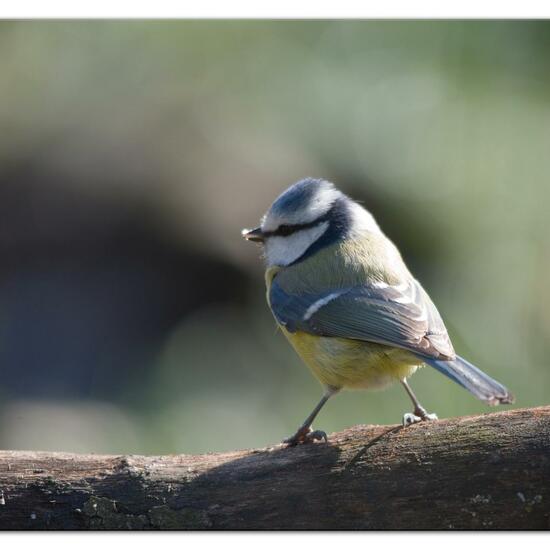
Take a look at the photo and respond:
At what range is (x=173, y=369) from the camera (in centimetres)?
321

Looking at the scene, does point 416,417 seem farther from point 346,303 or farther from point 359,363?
point 346,303

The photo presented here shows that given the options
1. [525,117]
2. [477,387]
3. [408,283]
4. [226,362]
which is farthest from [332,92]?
[477,387]

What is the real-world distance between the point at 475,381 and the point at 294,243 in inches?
25.8

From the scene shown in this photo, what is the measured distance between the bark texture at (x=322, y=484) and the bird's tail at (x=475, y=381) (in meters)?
0.07

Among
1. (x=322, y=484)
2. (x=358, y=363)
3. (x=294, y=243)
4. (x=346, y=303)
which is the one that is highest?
(x=294, y=243)

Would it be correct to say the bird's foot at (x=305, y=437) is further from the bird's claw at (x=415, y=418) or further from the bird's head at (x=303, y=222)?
the bird's head at (x=303, y=222)

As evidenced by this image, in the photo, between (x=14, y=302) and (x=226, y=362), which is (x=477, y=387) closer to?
(x=226, y=362)

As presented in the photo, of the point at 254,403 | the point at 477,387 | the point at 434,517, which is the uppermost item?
the point at 477,387

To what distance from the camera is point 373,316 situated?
71.3 inches

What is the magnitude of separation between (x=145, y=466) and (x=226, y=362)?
1640 millimetres

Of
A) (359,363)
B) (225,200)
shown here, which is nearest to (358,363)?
(359,363)

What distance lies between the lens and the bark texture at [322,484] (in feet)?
4.96

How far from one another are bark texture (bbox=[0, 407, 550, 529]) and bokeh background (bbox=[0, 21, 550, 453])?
1.07 meters

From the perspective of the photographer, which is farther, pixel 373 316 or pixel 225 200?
pixel 225 200
